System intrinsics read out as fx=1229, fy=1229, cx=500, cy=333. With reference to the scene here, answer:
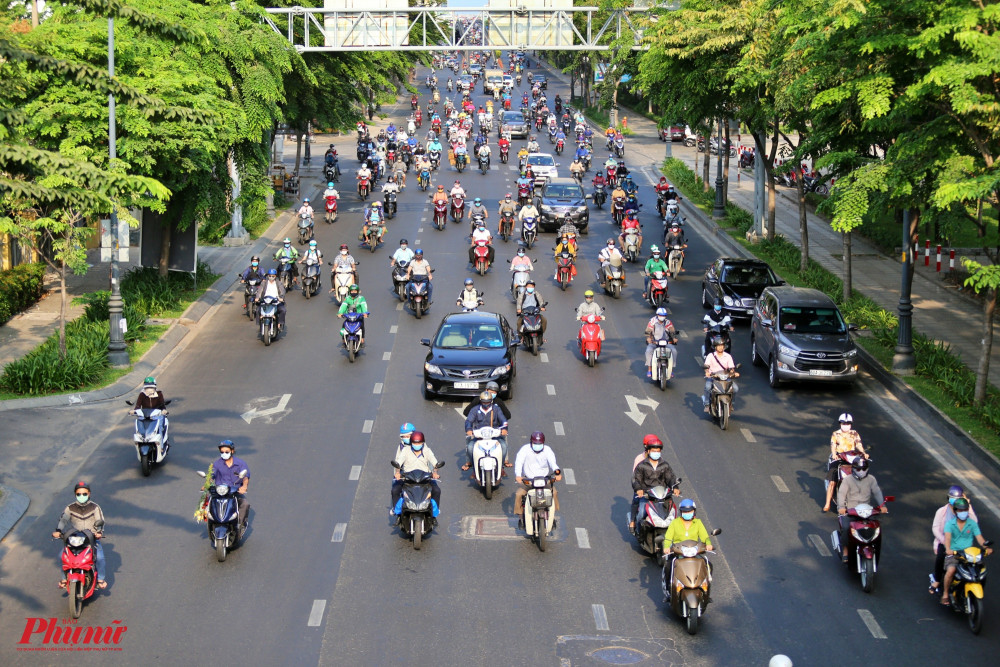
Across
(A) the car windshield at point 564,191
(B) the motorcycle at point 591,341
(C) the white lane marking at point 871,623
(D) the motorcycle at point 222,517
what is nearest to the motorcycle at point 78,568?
(D) the motorcycle at point 222,517

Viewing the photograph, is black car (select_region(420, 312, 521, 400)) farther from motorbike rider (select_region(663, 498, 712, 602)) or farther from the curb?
motorbike rider (select_region(663, 498, 712, 602))

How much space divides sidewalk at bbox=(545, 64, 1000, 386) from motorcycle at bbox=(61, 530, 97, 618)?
57.9 ft

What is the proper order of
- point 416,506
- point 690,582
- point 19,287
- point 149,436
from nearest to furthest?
1. point 690,582
2. point 416,506
3. point 149,436
4. point 19,287

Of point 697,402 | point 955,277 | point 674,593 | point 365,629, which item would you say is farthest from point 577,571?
point 955,277

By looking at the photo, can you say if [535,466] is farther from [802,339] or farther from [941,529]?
[802,339]

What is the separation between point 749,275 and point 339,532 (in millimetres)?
17132

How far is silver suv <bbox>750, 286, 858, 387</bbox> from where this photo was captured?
23.8 m

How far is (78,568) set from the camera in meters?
14.0

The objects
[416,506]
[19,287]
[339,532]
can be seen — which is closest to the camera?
[416,506]

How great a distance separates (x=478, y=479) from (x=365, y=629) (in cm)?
474

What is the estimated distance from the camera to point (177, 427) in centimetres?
2142

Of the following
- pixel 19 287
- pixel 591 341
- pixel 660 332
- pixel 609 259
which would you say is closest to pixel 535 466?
pixel 660 332

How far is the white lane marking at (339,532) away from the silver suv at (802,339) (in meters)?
10.7

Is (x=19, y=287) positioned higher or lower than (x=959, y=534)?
higher
